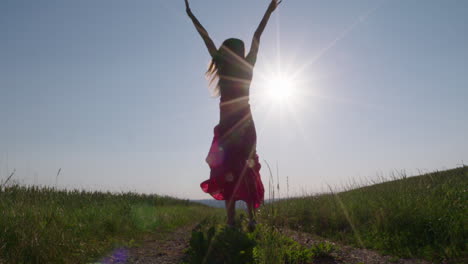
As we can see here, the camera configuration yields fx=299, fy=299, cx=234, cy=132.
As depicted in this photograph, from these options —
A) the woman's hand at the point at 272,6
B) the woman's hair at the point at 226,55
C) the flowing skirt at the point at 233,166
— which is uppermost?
the woman's hand at the point at 272,6

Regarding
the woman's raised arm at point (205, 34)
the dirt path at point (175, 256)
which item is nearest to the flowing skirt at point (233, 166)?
the dirt path at point (175, 256)

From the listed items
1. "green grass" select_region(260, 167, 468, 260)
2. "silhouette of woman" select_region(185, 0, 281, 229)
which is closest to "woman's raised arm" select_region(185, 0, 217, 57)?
"silhouette of woman" select_region(185, 0, 281, 229)

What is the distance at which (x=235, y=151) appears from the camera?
191 inches

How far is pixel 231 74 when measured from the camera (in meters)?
4.96

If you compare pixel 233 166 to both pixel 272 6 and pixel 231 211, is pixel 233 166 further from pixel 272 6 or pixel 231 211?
pixel 272 6

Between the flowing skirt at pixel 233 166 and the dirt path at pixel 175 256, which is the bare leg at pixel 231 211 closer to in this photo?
the flowing skirt at pixel 233 166

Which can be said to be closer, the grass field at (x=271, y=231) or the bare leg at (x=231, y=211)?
the grass field at (x=271, y=231)

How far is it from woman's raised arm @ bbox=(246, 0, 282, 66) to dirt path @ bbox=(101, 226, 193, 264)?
3.27 metres

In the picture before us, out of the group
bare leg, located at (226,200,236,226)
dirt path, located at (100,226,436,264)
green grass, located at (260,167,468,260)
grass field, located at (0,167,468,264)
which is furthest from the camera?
bare leg, located at (226,200,236,226)

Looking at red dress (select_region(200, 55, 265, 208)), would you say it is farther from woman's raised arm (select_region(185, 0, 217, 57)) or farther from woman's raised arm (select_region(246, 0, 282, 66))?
woman's raised arm (select_region(185, 0, 217, 57))

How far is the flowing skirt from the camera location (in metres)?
4.77

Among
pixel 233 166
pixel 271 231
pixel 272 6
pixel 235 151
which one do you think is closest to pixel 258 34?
pixel 272 6

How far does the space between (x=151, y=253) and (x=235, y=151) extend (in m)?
2.04

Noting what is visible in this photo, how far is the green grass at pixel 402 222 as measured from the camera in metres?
3.98
